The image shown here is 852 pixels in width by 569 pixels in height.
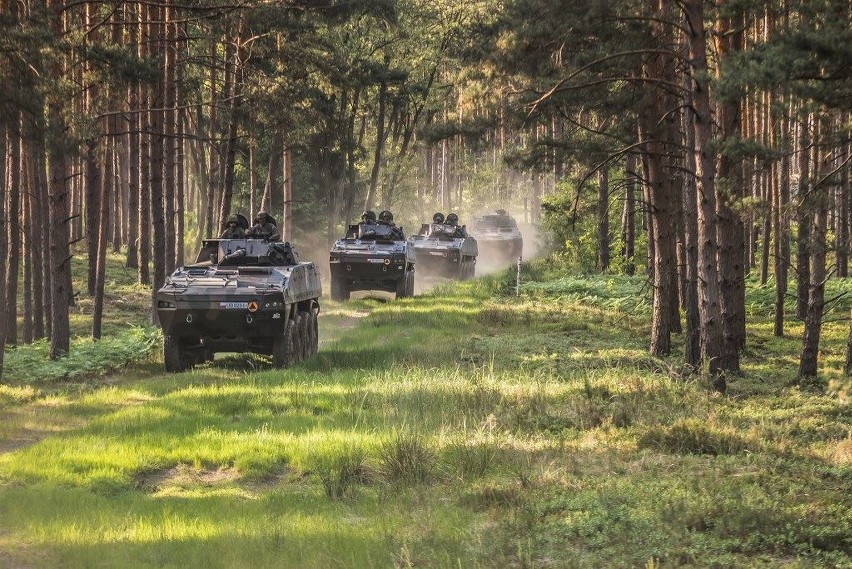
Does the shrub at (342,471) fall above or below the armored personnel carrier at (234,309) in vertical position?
below

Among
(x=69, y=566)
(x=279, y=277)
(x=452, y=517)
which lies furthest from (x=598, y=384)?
(x=69, y=566)

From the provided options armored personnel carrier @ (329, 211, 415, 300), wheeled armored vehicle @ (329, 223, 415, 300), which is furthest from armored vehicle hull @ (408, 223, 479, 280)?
wheeled armored vehicle @ (329, 223, 415, 300)

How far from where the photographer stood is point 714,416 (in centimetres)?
1123

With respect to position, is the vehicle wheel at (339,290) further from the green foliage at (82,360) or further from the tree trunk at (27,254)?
the tree trunk at (27,254)

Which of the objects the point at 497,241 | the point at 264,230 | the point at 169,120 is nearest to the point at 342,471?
the point at 264,230

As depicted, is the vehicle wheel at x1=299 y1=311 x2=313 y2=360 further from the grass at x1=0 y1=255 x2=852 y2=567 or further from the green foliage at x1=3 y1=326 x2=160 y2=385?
the green foliage at x1=3 y1=326 x2=160 y2=385

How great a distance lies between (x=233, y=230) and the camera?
18125 millimetres

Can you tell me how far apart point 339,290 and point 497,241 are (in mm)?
19897

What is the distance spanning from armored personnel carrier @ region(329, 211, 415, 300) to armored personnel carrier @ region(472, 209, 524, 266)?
733 inches

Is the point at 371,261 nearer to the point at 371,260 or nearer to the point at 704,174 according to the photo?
the point at 371,260

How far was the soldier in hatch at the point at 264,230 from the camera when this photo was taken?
1786 cm

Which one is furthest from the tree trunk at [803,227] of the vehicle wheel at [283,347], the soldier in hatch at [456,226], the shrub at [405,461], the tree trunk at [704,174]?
the soldier in hatch at [456,226]

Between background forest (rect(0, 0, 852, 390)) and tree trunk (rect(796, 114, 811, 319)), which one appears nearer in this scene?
background forest (rect(0, 0, 852, 390))

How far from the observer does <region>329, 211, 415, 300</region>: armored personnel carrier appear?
26.4m
